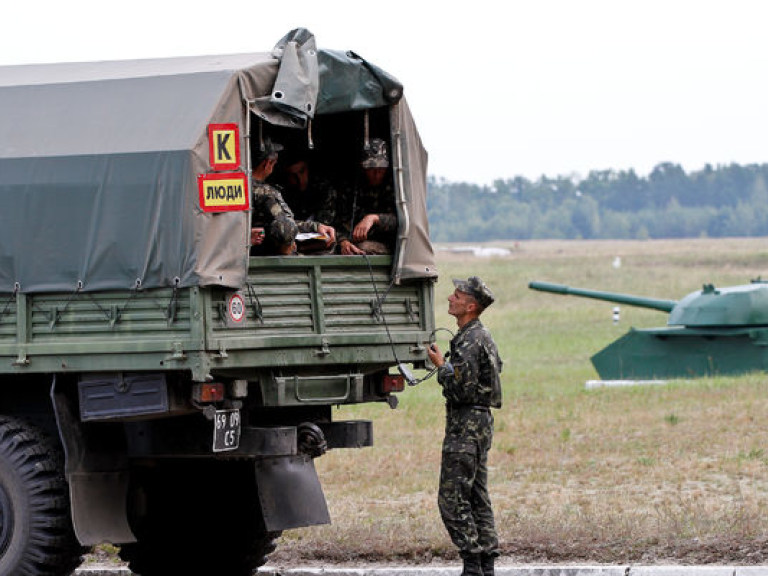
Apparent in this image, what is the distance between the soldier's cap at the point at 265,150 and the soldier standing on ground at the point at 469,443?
4.73ft

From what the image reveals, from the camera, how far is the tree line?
162500mm

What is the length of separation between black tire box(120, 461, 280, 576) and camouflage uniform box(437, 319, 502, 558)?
168 cm

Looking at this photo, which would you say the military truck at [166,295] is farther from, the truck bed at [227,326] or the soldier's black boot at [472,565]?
the soldier's black boot at [472,565]

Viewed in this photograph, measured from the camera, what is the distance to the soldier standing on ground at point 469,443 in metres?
9.69

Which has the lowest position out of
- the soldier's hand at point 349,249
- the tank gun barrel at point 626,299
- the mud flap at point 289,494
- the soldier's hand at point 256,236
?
the mud flap at point 289,494

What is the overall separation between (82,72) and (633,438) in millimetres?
8954

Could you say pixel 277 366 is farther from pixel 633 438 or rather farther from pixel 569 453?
pixel 633 438

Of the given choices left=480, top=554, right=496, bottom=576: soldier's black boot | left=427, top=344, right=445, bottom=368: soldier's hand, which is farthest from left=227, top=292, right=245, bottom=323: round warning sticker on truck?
left=480, top=554, right=496, bottom=576: soldier's black boot

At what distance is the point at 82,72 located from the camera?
10266mm

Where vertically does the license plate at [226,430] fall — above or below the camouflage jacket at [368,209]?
below

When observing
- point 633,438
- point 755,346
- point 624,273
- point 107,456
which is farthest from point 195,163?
point 624,273

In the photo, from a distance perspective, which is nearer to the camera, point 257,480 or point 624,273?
point 257,480

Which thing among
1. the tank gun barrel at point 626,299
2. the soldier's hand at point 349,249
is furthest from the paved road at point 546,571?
the tank gun barrel at point 626,299

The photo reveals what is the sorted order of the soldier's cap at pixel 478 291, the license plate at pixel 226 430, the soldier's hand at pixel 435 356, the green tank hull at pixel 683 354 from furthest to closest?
the green tank hull at pixel 683 354, the soldier's cap at pixel 478 291, the soldier's hand at pixel 435 356, the license plate at pixel 226 430
